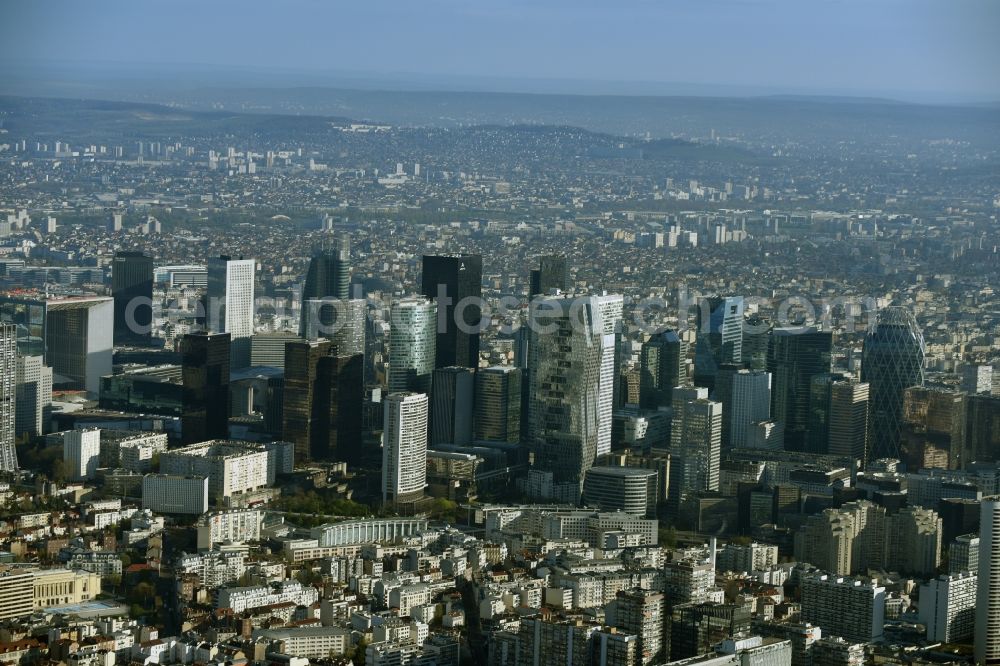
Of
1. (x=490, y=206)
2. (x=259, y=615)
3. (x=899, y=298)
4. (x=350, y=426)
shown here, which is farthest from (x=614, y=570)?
(x=490, y=206)

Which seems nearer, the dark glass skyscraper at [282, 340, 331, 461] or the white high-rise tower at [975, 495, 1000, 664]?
the white high-rise tower at [975, 495, 1000, 664]

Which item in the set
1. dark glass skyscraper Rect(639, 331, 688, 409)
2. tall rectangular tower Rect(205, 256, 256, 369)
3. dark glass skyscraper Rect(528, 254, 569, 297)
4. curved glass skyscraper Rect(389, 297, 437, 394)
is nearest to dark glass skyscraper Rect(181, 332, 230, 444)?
curved glass skyscraper Rect(389, 297, 437, 394)

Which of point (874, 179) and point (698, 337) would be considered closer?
point (698, 337)

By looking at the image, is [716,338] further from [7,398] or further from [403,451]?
[7,398]

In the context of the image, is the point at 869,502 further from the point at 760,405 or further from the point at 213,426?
the point at 213,426

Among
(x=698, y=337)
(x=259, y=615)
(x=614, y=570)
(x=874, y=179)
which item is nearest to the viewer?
(x=259, y=615)

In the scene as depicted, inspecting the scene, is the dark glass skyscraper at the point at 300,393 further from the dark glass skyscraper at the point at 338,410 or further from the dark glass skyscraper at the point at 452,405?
the dark glass skyscraper at the point at 452,405

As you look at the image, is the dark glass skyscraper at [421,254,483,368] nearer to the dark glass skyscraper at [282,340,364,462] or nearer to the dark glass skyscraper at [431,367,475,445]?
the dark glass skyscraper at [431,367,475,445]
